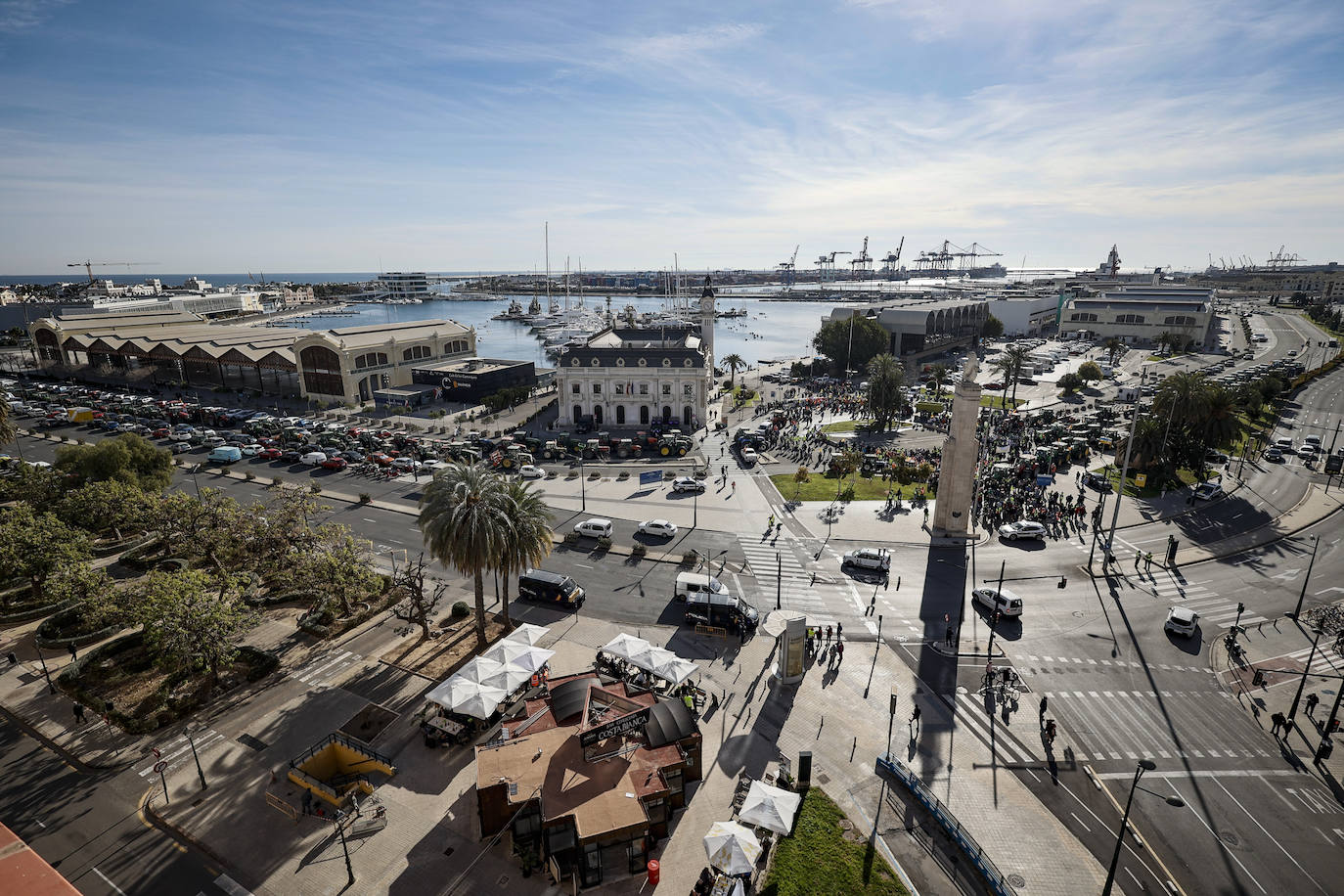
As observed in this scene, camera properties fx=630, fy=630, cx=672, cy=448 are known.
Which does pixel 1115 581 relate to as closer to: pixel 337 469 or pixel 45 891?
pixel 45 891

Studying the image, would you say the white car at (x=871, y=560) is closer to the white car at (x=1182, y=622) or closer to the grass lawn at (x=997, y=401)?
the white car at (x=1182, y=622)

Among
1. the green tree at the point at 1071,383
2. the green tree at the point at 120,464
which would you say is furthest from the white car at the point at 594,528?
the green tree at the point at 1071,383

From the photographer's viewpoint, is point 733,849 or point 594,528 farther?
point 594,528

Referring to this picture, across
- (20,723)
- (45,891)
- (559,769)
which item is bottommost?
(20,723)

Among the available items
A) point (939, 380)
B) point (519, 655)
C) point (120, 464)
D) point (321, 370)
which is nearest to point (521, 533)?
point (519, 655)

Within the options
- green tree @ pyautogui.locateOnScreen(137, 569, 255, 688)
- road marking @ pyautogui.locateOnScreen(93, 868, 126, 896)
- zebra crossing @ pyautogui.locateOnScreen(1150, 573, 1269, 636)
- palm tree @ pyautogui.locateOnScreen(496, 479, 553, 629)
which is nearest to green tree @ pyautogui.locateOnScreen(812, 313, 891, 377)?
zebra crossing @ pyautogui.locateOnScreen(1150, 573, 1269, 636)

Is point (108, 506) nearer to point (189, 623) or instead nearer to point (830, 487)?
point (189, 623)

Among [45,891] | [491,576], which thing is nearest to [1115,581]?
[491,576]
